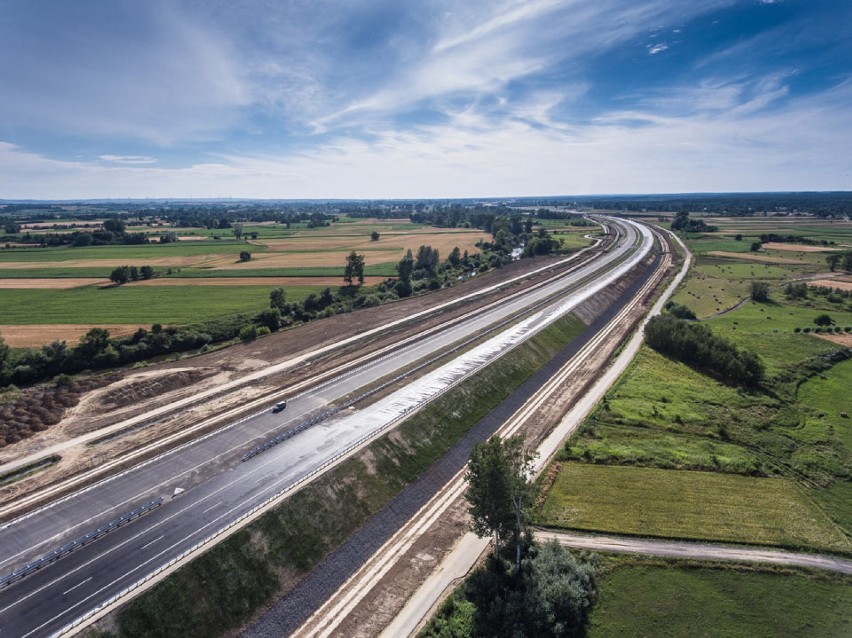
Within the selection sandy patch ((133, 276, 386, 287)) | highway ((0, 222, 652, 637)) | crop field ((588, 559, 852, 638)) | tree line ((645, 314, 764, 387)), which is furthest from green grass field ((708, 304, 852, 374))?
sandy patch ((133, 276, 386, 287))

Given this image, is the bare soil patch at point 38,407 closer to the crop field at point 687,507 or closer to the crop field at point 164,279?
the crop field at point 164,279

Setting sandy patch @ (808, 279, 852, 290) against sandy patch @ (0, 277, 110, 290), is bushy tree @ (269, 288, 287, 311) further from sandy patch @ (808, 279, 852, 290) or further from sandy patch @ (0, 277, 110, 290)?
sandy patch @ (808, 279, 852, 290)

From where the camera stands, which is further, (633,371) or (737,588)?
(633,371)

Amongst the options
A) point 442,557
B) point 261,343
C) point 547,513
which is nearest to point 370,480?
point 442,557

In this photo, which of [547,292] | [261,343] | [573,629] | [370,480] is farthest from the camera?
[547,292]

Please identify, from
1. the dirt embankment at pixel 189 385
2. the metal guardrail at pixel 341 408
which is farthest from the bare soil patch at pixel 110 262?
the metal guardrail at pixel 341 408

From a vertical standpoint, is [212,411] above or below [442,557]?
above

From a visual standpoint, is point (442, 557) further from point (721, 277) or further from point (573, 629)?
point (721, 277)
